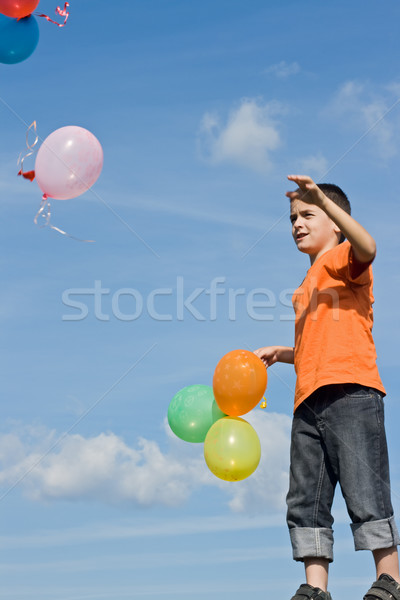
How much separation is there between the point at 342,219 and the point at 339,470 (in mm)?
1151

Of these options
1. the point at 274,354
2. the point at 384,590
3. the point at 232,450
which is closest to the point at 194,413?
the point at 232,450

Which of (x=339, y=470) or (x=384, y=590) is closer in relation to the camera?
(x=384, y=590)

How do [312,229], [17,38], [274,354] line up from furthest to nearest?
[17,38], [274,354], [312,229]

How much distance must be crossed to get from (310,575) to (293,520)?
0.25 metres

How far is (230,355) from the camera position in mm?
3695

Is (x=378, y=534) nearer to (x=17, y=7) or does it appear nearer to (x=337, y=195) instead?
(x=337, y=195)

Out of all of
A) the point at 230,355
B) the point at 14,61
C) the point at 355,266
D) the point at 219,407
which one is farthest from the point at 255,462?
the point at 14,61

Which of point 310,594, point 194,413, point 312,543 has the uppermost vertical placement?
point 194,413

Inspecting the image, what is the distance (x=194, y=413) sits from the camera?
394 centimetres

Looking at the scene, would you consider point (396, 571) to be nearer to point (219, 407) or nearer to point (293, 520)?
point (293, 520)

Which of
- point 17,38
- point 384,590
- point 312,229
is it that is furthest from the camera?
point 17,38

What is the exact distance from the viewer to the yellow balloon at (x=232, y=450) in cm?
358

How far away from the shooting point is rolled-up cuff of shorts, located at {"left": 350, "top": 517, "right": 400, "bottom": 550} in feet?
9.55

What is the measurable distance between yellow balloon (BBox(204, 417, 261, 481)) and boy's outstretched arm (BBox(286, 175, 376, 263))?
1.22 meters
